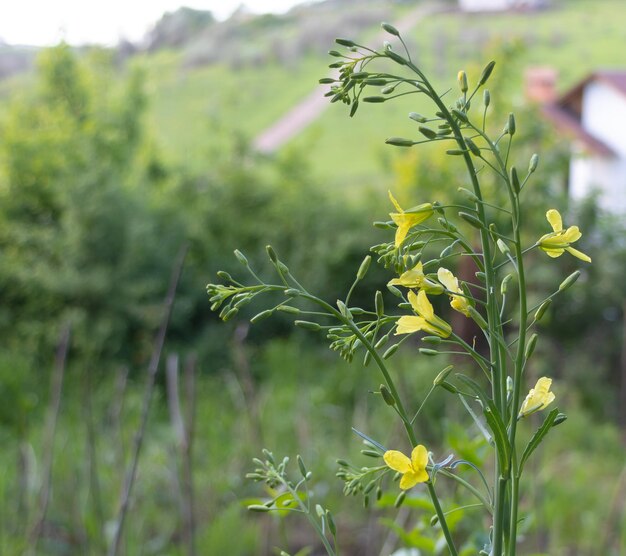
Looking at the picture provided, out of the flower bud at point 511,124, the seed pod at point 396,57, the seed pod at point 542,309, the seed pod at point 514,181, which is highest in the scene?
the seed pod at point 396,57

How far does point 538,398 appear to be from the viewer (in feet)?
1.54

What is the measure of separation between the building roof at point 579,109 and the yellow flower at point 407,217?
8789 mm

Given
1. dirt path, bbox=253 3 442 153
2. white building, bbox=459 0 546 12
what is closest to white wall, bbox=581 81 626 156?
dirt path, bbox=253 3 442 153

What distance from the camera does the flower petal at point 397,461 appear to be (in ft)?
1.38

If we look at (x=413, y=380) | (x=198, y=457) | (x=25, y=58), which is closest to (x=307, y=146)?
(x=413, y=380)

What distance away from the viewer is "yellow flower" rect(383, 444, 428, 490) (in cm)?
42

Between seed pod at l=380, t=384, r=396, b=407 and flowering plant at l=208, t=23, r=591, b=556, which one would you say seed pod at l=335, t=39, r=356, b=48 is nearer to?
flowering plant at l=208, t=23, r=591, b=556

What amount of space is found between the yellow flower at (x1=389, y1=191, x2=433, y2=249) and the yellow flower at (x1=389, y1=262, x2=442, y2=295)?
2 cm

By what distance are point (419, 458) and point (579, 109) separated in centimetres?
1079

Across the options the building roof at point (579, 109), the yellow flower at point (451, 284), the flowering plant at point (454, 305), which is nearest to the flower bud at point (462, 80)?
the flowering plant at point (454, 305)

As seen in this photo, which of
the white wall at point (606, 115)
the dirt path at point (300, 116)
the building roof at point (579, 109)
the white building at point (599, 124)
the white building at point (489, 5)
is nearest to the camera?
the building roof at point (579, 109)

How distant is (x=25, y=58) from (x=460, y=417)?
18508mm

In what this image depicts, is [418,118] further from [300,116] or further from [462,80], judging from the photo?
[300,116]

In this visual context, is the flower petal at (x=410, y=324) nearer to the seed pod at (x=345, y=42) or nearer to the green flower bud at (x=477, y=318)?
the green flower bud at (x=477, y=318)
